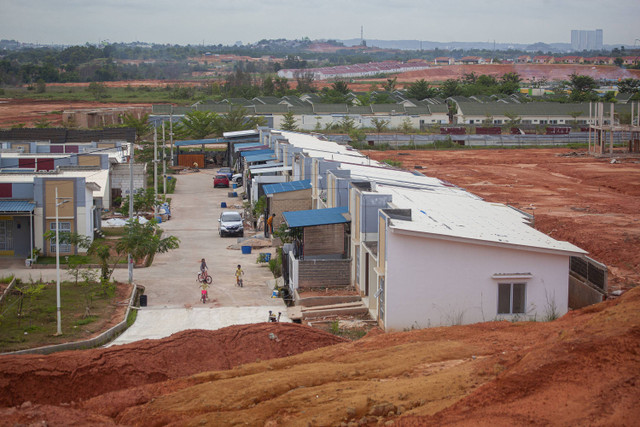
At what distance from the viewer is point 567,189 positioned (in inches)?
1962

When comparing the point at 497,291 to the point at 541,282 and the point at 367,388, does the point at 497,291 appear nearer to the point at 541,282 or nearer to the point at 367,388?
the point at 541,282

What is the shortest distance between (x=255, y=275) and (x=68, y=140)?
37397 mm

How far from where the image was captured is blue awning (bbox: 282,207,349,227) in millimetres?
24283

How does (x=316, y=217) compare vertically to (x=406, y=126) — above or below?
below

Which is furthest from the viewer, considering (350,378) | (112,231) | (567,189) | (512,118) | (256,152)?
(512,118)

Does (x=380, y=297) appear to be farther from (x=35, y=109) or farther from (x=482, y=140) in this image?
(x=35, y=109)

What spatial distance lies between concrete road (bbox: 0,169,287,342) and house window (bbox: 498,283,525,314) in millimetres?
6182

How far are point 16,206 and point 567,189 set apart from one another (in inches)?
1383

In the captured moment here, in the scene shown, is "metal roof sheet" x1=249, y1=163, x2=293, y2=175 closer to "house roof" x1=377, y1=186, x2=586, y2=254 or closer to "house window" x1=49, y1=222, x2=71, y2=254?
"house roof" x1=377, y1=186, x2=586, y2=254

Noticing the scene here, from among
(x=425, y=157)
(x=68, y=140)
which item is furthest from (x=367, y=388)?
(x=425, y=157)

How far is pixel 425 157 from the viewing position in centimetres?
6962

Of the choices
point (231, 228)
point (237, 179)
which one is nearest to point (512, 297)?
point (231, 228)

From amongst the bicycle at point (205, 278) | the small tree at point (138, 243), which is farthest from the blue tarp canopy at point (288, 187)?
the small tree at point (138, 243)

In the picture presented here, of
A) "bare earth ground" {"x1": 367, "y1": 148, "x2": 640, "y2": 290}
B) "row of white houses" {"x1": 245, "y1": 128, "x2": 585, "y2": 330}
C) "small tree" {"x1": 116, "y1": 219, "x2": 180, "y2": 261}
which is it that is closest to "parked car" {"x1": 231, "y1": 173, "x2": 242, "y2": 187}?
"bare earth ground" {"x1": 367, "y1": 148, "x2": 640, "y2": 290}
